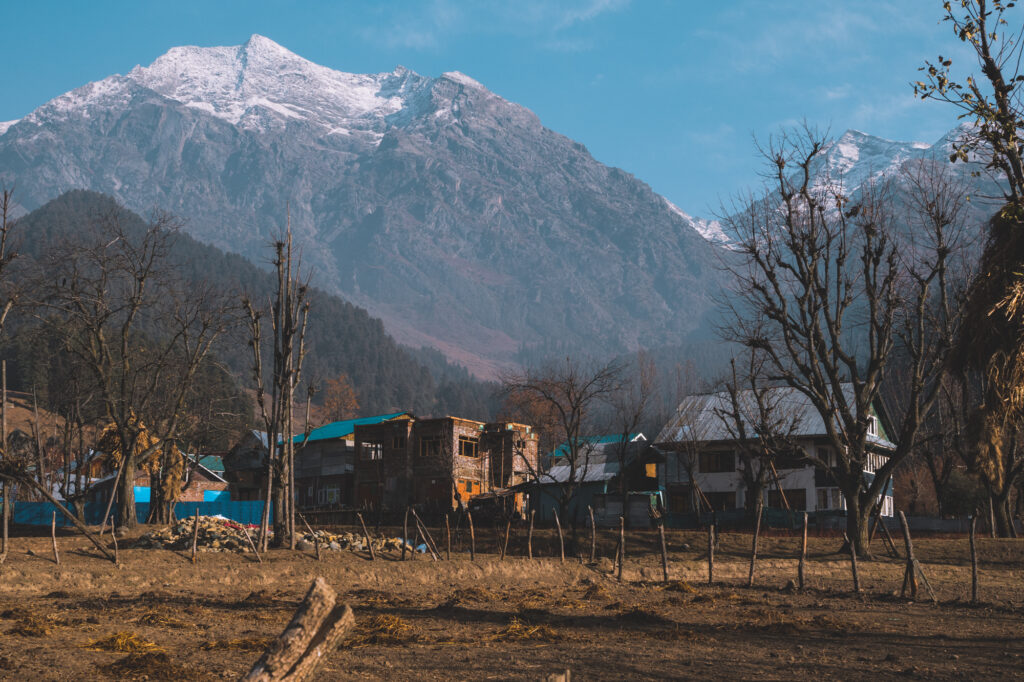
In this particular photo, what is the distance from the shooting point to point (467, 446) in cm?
8488

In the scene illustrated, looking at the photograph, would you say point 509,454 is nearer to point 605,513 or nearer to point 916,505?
point 605,513

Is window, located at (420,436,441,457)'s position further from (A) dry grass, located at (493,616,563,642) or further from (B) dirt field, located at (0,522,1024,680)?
(A) dry grass, located at (493,616,563,642)

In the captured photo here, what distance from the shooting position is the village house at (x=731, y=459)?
67.8 m

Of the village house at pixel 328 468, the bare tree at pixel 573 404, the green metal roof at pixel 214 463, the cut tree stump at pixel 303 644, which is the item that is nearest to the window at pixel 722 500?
the bare tree at pixel 573 404

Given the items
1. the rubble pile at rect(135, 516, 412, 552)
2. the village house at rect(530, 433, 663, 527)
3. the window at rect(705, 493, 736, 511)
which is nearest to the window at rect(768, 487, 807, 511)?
the window at rect(705, 493, 736, 511)

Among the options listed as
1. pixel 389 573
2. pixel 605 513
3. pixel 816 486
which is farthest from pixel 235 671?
pixel 816 486

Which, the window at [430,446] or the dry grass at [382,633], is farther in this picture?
the window at [430,446]

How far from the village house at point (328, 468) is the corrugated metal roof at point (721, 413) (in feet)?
93.7

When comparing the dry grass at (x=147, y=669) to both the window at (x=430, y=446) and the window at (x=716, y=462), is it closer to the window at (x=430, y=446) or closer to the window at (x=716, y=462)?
the window at (x=716, y=462)

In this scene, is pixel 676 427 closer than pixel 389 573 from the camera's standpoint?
No

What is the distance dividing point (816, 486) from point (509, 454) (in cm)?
2825

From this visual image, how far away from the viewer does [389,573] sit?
33969 millimetres

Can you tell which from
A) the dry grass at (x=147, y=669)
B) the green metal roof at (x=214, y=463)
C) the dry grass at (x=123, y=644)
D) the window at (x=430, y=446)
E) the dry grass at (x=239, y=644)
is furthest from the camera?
the green metal roof at (x=214, y=463)

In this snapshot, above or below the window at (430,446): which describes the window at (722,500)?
below
